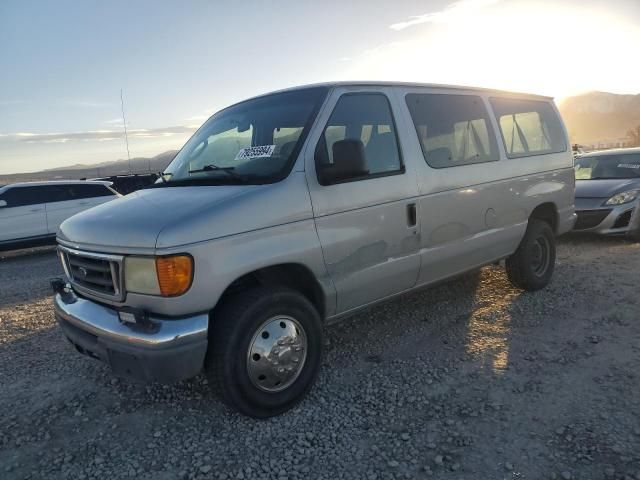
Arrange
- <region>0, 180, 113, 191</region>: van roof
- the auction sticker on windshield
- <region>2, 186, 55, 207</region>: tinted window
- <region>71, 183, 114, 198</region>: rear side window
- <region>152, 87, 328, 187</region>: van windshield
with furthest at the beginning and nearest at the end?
<region>71, 183, 114, 198</region>: rear side window
<region>0, 180, 113, 191</region>: van roof
<region>2, 186, 55, 207</region>: tinted window
the auction sticker on windshield
<region>152, 87, 328, 187</region>: van windshield

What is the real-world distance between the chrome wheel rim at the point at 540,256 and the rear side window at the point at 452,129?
1.38 meters

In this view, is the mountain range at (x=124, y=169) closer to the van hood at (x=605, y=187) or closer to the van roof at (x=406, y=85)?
the van roof at (x=406, y=85)

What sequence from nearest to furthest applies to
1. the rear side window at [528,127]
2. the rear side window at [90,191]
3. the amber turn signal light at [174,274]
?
1. the amber turn signal light at [174,274]
2. the rear side window at [528,127]
3. the rear side window at [90,191]

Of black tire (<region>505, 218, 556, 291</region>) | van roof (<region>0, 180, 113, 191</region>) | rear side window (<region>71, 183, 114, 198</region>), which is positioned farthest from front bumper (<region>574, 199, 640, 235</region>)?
van roof (<region>0, 180, 113, 191</region>)

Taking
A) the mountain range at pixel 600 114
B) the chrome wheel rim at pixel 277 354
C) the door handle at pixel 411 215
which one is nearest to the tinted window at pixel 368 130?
the door handle at pixel 411 215

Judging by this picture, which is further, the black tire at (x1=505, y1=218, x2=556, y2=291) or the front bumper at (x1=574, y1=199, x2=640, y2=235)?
the front bumper at (x1=574, y1=199, x2=640, y2=235)

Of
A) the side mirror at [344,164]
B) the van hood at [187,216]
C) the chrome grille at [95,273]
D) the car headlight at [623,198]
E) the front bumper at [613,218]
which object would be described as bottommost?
the front bumper at [613,218]

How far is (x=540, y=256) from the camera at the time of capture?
Result: 5.48 metres

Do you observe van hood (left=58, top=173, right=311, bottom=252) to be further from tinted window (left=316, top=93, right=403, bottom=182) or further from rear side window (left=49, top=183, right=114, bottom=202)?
rear side window (left=49, top=183, right=114, bottom=202)

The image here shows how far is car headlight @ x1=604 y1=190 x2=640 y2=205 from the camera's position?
25.1 ft

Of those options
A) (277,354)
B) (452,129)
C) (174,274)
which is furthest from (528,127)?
(174,274)

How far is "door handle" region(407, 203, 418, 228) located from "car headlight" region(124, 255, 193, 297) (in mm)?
1829

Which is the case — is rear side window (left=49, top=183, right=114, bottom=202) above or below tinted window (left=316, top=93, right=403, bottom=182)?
below

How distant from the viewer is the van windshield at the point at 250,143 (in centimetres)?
326
